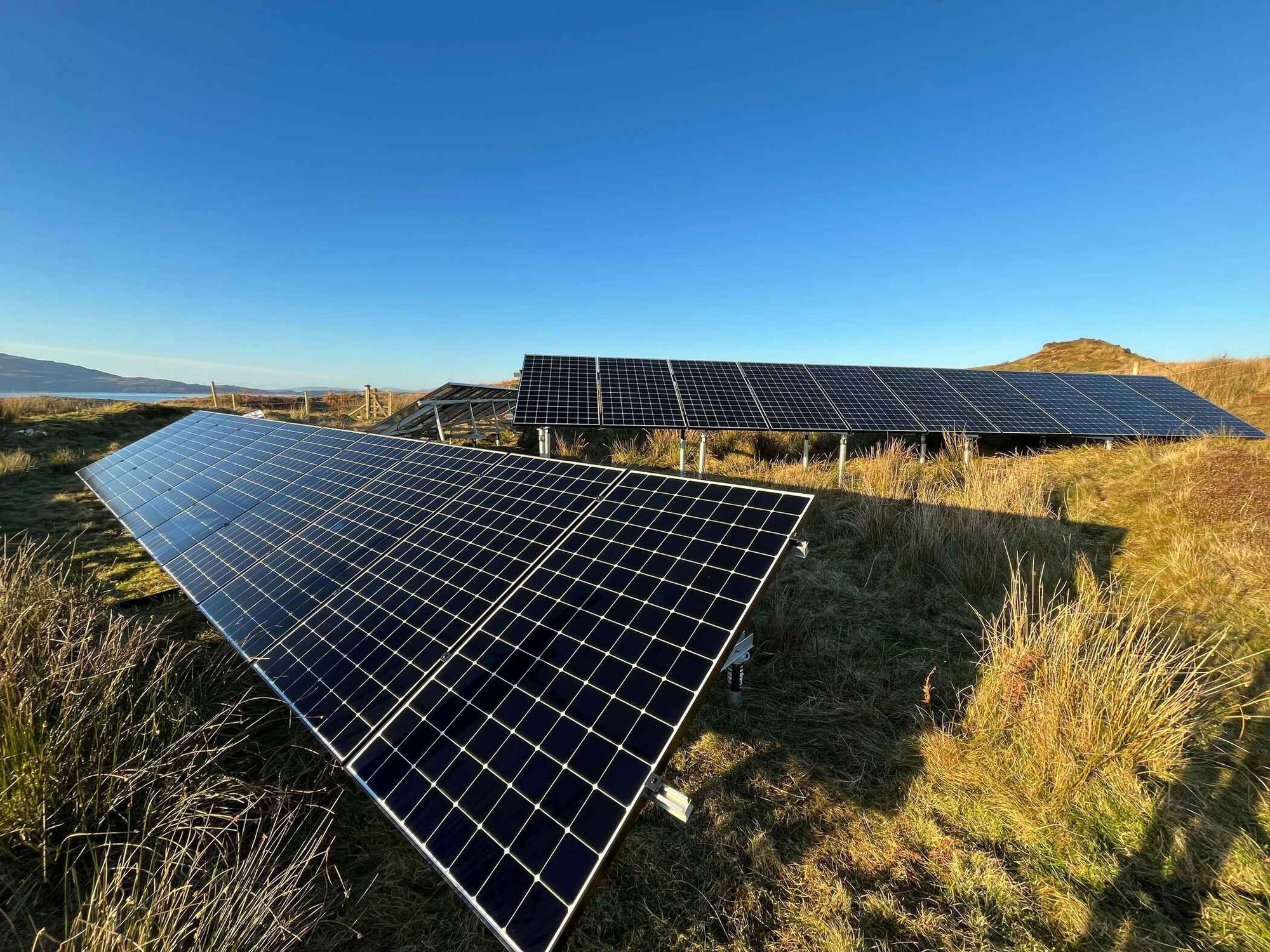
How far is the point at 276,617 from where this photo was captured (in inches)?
171

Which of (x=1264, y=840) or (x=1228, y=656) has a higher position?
(x=1228, y=656)

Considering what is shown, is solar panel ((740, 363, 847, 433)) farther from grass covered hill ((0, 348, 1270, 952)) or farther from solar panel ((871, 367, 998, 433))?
grass covered hill ((0, 348, 1270, 952))

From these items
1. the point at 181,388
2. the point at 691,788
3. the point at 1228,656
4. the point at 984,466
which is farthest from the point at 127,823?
the point at 181,388

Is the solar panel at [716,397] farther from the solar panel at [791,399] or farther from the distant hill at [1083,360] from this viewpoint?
the distant hill at [1083,360]

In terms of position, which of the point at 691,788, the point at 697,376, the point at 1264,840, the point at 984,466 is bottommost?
the point at 691,788

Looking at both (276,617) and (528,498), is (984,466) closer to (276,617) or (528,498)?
(528,498)

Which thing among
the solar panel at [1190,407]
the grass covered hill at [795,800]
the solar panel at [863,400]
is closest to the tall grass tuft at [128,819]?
the grass covered hill at [795,800]

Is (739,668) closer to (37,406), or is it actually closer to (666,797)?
(666,797)

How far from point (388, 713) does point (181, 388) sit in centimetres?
13277

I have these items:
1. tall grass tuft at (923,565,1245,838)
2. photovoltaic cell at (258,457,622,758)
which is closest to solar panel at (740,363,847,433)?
tall grass tuft at (923,565,1245,838)

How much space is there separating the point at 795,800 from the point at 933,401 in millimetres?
14245

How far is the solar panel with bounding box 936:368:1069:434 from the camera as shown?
12680 millimetres

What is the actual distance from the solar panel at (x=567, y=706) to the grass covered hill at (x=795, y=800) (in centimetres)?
96

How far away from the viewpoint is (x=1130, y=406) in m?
13.8
